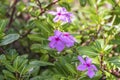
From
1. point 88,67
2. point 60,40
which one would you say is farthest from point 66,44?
point 88,67

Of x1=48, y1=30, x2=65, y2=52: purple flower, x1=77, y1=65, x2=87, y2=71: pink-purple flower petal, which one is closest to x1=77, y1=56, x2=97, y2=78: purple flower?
x1=77, y1=65, x2=87, y2=71: pink-purple flower petal

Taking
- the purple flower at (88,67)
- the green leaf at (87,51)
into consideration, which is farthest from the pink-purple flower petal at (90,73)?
the green leaf at (87,51)

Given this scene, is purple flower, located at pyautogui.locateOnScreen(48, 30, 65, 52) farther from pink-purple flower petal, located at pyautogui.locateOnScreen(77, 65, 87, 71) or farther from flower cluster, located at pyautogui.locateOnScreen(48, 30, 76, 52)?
pink-purple flower petal, located at pyautogui.locateOnScreen(77, 65, 87, 71)

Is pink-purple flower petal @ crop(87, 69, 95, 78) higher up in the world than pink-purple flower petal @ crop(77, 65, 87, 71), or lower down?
lower down

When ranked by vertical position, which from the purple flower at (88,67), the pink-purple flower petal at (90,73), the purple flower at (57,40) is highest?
the purple flower at (57,40)

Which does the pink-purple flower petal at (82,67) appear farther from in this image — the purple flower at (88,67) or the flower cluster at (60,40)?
the flower cluster at (60,40)

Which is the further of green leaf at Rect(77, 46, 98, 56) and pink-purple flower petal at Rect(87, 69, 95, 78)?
green leaf at Rect(77, 46, 98, 56)

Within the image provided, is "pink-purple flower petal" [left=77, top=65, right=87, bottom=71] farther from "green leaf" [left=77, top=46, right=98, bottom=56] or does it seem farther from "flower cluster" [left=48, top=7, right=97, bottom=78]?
"green leaf" [left=77, top=46, right=98, bottom=56]

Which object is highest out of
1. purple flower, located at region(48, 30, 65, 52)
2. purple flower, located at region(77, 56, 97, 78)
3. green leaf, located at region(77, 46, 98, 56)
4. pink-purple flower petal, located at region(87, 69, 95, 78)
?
purple flower, located at region(48, 30, 65, 52)

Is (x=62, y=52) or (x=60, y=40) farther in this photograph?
(x=62, y=52)

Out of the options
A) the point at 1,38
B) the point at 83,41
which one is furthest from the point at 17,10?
the point at 1,38

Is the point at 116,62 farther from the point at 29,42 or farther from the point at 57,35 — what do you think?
the point at 29,42

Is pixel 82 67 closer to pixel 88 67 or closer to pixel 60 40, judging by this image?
pixel 88 67
